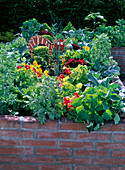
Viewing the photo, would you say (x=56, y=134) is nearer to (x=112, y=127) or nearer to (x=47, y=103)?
(x=47, y=103)

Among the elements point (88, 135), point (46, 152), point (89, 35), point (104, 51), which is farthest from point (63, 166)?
point (89, 35)

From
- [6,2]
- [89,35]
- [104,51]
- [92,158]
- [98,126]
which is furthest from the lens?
[6,2]

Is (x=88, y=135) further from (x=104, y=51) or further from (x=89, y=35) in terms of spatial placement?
(x=89, y=35)

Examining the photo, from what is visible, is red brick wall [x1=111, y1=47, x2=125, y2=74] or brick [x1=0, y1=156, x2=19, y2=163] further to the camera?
red brick wall [x1=111, y1=47, x2=125, y2=74]

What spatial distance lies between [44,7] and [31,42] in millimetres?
3164

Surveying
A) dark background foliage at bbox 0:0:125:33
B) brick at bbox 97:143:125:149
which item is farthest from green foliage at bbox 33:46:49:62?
dark background foliage at bbox 0:0:125:33

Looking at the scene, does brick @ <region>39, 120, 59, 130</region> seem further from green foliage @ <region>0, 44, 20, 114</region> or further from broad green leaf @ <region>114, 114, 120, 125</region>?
broad green leaf @ <region>114, 114, 120, 125</region>

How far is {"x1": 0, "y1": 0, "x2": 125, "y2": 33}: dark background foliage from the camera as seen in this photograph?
6.38 metres

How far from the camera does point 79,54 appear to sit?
3576mm

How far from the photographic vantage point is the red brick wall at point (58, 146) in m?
2.02

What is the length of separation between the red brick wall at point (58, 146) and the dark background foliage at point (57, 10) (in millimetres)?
4810

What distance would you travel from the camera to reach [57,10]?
21.2 feet

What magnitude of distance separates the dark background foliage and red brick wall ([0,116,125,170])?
4810 mm

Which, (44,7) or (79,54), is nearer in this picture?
(79,54)
